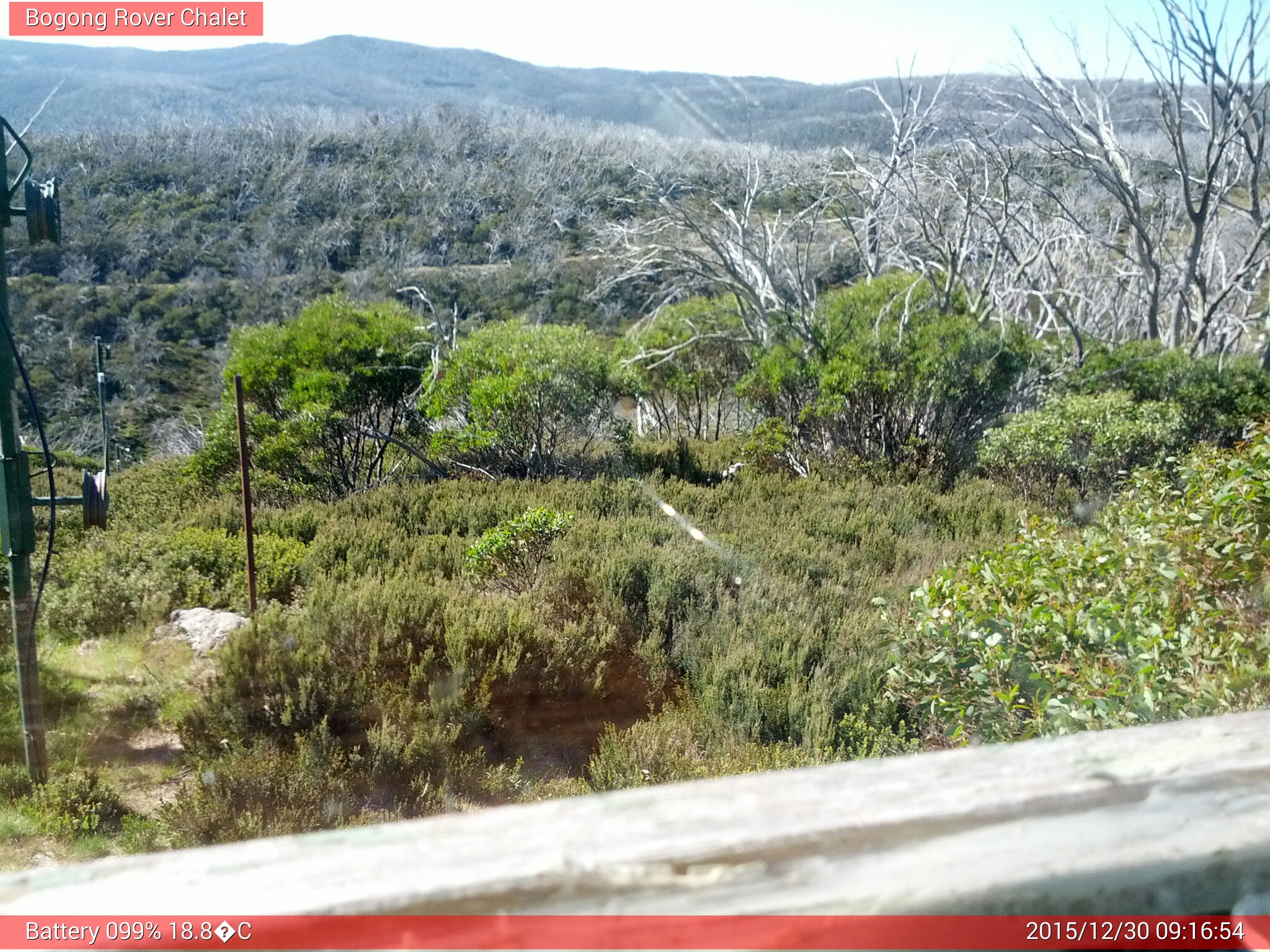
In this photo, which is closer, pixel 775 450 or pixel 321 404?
pixel 321 404

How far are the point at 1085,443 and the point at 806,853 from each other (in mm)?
7670

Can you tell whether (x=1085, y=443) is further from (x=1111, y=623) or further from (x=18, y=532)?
(x=18, y=532)

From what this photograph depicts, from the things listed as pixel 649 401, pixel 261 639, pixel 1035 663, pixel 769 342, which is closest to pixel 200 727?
pixel 261 639

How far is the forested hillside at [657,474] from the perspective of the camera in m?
3.28

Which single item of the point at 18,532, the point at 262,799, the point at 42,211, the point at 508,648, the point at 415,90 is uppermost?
the point at 415,90

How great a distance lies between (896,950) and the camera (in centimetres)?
76

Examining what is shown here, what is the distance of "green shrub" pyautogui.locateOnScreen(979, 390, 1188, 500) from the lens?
729 cm

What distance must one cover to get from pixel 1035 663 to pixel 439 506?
5.20 m

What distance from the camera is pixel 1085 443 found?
7566 millimetres

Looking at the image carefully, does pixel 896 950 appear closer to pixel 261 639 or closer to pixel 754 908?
pixel 754 908

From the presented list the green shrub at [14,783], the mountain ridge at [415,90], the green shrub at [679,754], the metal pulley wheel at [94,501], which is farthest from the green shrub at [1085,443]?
the green shrub at [14,783]

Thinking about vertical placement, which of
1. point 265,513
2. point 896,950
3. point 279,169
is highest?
point 279,169

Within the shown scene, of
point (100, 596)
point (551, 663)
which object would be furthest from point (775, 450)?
point (100, 596)

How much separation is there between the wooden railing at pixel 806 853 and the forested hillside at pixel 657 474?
4.82ft
